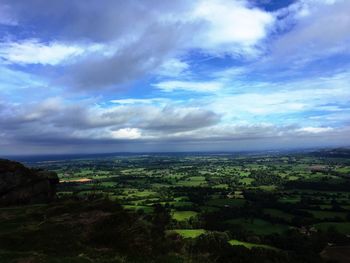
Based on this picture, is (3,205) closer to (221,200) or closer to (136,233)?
(136,233)

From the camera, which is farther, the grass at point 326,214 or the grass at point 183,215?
the grass at point 326,214

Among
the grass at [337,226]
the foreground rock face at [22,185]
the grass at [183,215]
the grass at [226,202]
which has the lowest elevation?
the grass at [337,226]

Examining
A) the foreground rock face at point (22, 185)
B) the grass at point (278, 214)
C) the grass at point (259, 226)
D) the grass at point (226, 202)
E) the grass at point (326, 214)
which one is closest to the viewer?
the foreground rock face at point (22, 185)

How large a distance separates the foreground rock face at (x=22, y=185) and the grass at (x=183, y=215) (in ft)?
189

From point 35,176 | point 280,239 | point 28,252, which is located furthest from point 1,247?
point 280,239

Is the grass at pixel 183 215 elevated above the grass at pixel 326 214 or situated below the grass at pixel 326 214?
above

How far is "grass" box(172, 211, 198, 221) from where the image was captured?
12121 centimetres

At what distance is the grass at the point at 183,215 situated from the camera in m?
121

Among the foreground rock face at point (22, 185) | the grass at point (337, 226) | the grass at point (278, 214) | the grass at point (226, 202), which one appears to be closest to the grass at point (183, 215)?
the grass at point (226, 202)

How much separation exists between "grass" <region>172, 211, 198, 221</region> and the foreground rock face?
189 ft

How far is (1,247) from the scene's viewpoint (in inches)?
1419

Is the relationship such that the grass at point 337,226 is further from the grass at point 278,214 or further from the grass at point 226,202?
the grass at point 226,202

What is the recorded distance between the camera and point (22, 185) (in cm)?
6888

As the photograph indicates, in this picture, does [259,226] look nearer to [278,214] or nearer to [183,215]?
[278,214]
